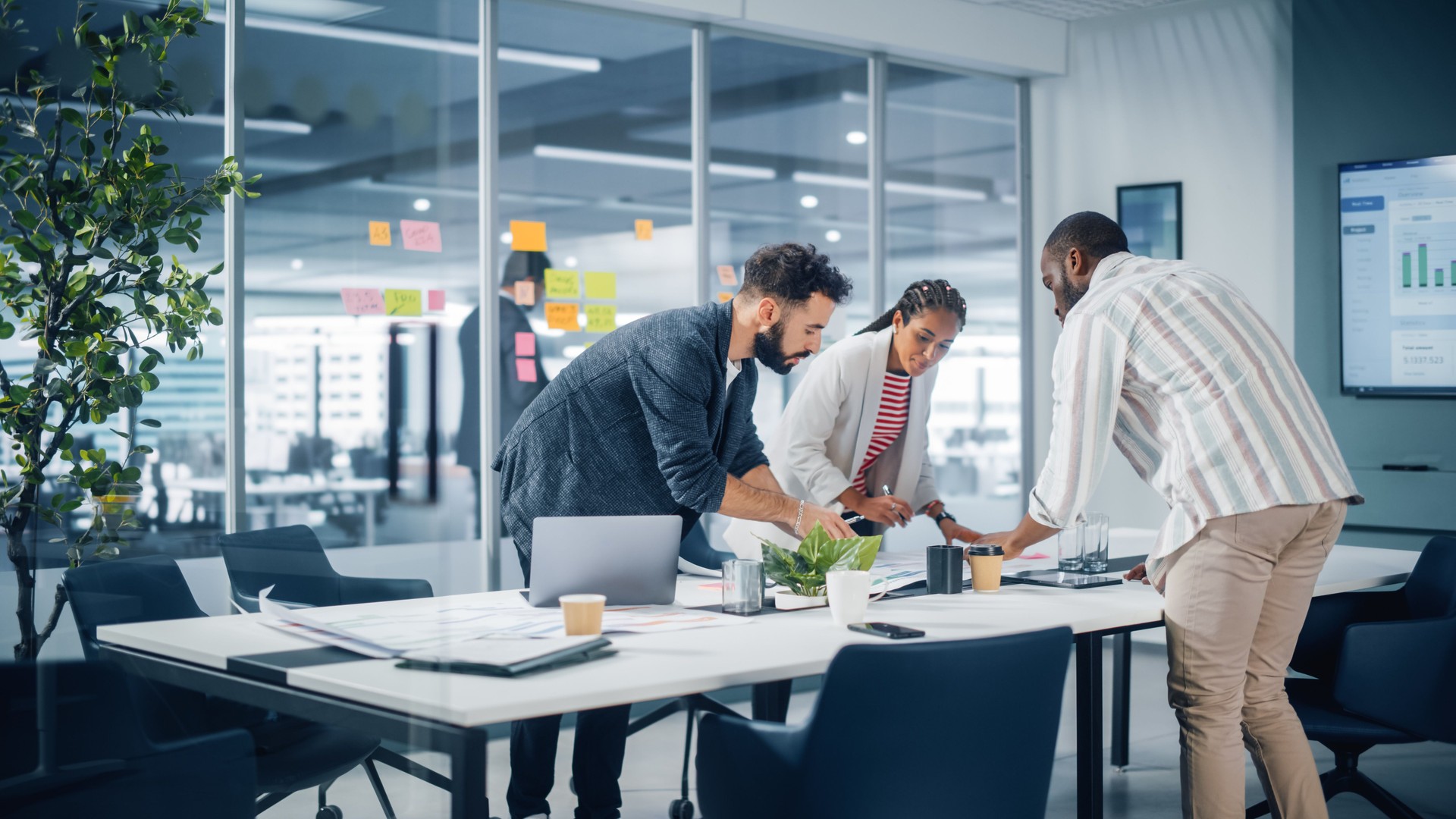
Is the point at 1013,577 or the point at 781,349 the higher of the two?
the point at 781,349

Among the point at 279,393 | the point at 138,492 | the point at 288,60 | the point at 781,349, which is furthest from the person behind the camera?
the point at 279,393

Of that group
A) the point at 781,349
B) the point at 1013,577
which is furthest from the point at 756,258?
the point at 1013,577

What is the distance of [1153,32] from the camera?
18.8ft

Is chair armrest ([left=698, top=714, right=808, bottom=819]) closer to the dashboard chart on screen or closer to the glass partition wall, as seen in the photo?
the glass partition wall

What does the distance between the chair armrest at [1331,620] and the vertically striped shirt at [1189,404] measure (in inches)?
31.0

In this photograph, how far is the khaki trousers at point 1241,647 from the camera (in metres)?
2.42

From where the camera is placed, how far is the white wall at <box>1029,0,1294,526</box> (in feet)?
17.6

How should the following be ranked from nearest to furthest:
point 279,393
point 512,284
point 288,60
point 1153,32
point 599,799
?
point 599,799 → point 288,60 → point 279,393 → point 512,284 → point 1153,32

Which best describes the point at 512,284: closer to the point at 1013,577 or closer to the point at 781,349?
the point at 781,349

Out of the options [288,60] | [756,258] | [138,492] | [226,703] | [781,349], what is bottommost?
[226,703]

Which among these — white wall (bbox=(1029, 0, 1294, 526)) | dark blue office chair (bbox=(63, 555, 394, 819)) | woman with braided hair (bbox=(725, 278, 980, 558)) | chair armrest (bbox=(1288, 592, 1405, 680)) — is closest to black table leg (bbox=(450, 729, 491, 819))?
dark blue office chair (bbox=(63, 555, 394, 819))

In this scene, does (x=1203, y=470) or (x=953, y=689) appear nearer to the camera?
(x=953, y=689)

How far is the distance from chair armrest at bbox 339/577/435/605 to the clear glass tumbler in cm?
101

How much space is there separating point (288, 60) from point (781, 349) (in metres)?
1.55
